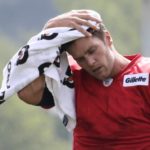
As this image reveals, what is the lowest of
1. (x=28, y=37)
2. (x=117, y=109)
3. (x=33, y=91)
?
(x=28, y=37)

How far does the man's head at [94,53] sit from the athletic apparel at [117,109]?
0.21 feet

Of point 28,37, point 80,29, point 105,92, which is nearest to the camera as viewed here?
point 80,29

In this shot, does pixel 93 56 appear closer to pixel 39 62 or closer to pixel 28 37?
pixel 39 62

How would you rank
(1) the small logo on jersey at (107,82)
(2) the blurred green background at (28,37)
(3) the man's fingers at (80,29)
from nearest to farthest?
(3) the man's fingers at (80,29) → (1) the small logo on jersey at (107,82) → (2) the blurred green background at (28,37)

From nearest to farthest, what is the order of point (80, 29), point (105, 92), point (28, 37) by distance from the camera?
1. point (80, 29)
2. point (105, 92)
3. point (28, 37)

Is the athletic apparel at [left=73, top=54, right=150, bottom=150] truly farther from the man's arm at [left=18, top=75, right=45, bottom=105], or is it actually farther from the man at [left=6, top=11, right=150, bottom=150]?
the man's arm at [left=18, top=75, right=45, bottom=105]

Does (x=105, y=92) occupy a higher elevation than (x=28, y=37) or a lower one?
higher

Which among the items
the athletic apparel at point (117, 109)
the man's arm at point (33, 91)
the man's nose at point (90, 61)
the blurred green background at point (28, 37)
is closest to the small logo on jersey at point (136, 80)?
the athletic apparel at point (117, 109)

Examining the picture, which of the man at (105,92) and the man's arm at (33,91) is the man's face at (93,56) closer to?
the man at (105,92)

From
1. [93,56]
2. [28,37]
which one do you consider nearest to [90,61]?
[93,56]

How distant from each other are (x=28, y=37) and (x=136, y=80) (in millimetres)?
2887

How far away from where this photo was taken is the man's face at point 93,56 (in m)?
2.77

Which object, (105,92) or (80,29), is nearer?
(80,29)

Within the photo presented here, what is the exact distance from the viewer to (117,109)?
2.82m
